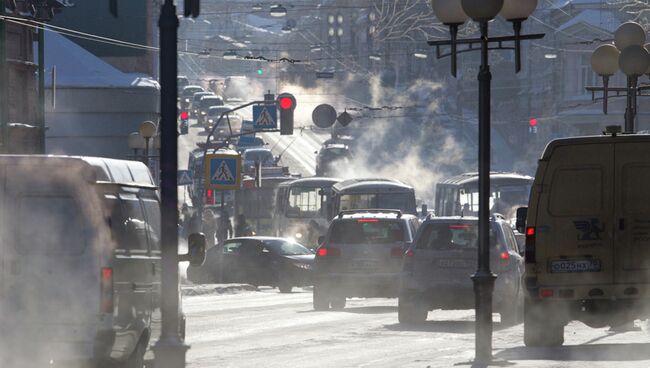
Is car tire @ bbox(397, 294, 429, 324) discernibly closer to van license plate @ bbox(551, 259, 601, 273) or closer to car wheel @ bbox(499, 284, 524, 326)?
car wheel @ bbox(499, 284, 524, 326)

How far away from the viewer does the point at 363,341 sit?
20.3m

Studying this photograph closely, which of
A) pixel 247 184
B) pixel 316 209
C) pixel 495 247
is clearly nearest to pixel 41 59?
pixel 495 247

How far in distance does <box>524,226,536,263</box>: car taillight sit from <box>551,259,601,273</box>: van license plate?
0.23 m

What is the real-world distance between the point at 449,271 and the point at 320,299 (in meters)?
5.05

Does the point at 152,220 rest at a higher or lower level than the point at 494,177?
higher

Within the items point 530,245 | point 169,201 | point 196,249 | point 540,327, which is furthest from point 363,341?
point 169,201

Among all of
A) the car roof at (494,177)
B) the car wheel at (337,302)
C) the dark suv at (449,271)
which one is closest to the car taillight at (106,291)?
the dark suv at (449,271)

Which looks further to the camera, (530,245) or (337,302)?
(337,302)

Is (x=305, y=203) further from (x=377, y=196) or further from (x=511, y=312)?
(x=511, y=312)

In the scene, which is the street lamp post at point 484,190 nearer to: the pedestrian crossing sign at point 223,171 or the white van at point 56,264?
the white van at point 56,264

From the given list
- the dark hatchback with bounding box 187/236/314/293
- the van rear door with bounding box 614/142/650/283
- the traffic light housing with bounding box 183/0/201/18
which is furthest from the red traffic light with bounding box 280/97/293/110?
the traffic light housing with bounding box 183/0/201/18

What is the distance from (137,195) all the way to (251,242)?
84.2ft

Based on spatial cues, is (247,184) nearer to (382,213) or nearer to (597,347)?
(382,213)

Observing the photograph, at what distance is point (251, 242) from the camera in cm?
4016
